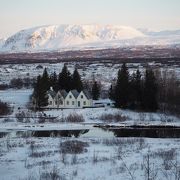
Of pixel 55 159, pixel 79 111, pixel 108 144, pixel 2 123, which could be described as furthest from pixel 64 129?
pixel 55 159

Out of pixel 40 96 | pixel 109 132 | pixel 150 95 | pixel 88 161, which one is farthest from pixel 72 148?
pixel 40 96

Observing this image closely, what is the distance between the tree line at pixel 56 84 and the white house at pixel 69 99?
4.56 feet

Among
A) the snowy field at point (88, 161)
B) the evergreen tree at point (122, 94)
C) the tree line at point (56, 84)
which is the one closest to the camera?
the snowy field at point (88, 161)

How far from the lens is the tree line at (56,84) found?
8012 cm

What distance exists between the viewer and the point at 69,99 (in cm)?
8231

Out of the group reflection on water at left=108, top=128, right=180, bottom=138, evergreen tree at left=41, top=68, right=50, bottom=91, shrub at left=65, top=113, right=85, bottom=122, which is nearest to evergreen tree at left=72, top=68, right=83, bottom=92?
evergreen tree at left=41, top=68, right=50, bottom=91

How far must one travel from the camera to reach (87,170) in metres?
25.3

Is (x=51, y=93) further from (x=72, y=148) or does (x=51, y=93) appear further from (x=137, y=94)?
(x=72, y=148)

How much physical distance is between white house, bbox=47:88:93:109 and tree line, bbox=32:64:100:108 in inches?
54.7

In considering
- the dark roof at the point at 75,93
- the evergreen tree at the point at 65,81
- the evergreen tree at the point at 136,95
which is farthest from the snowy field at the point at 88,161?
the evergreen tree at the point at 65,81

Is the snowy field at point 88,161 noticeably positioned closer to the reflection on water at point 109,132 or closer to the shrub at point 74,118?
the reflection on water at point 109,132

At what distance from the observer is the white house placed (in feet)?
268

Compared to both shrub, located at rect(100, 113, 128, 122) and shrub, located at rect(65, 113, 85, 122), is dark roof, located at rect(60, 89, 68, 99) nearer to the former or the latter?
shrub, located at rect(65, 113, 85, 122)

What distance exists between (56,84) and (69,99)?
7818 millimetres
